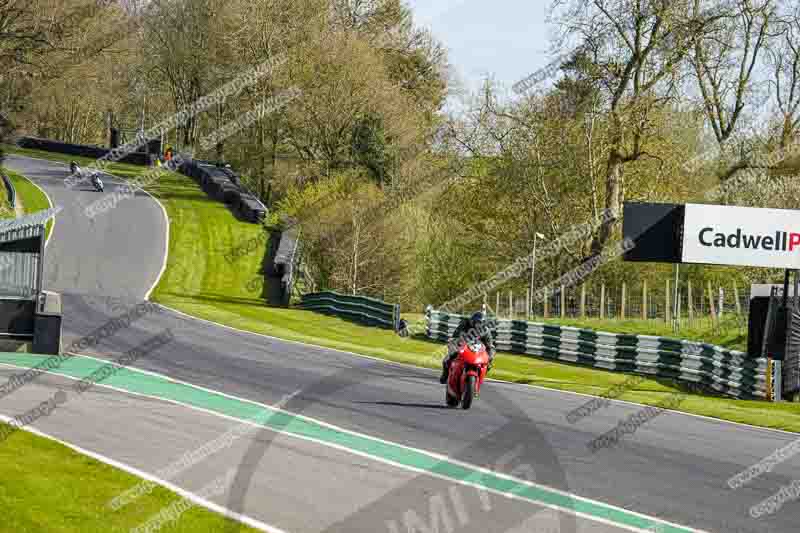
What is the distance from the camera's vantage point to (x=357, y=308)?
114ft

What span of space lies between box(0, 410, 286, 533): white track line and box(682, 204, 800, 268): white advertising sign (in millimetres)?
15451

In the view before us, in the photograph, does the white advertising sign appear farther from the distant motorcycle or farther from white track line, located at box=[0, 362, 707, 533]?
the distant motorcycle

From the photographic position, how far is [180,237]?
44.7m

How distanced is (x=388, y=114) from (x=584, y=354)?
102 ft

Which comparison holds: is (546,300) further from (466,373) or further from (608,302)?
(466,373)

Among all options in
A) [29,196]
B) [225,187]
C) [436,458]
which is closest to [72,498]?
[436,458]

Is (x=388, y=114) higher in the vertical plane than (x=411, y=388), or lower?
higher

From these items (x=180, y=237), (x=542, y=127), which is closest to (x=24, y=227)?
(x=180, y=237)

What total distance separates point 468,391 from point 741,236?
33.4ft

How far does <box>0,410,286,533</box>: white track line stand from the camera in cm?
841

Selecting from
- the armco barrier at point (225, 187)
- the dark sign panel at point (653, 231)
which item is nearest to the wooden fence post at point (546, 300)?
the dark sign panel at point (653, 231)

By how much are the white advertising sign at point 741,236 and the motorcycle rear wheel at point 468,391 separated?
9289 mm

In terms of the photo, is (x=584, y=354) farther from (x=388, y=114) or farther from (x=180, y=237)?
(x=388, y=114)

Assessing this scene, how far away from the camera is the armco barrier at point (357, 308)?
3325cm
